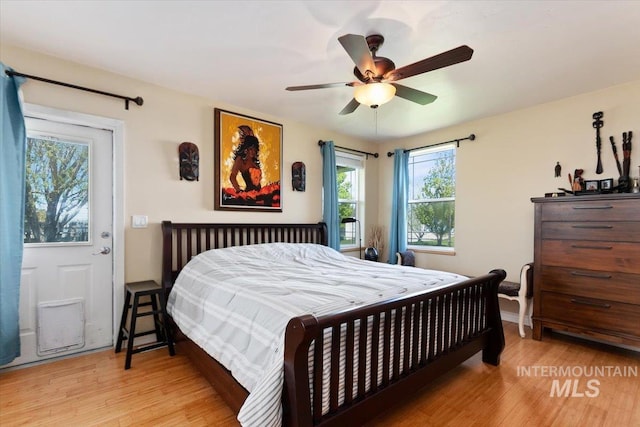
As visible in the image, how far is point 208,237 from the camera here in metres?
3.16

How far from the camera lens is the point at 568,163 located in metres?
3.16

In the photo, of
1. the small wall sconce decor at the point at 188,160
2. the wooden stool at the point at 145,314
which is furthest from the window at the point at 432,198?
the wooden stool at the point at 145,314

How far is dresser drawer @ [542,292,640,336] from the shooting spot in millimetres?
2449

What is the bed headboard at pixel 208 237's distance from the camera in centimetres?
284

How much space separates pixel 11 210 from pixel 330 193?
3.11 metres

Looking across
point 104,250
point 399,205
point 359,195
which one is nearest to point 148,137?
point 104,250

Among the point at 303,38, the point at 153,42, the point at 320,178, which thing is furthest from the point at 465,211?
the point at 153,42

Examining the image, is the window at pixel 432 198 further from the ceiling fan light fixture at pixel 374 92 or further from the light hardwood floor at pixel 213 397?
the ceiling fan light fixture at pixel 374 92

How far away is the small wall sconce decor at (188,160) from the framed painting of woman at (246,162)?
0.78 ft

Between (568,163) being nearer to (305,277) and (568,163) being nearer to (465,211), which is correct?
A: (465,211)

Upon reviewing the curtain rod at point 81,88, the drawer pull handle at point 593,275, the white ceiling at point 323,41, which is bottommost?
the drawer pull handle at point 593,275

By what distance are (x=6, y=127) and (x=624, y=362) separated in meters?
5.16

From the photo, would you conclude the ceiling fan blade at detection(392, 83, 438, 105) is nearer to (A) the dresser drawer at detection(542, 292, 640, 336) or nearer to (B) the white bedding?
(B) the white bedding

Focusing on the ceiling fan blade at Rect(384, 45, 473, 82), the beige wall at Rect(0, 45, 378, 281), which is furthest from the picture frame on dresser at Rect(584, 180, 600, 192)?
the beige wall at Rect(0, 45, 378, 281)
